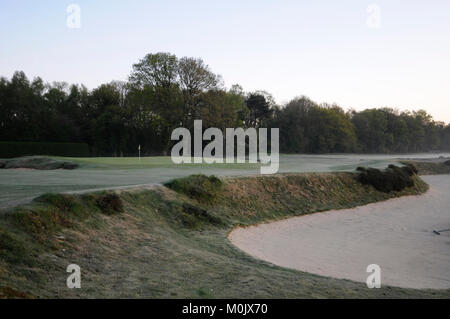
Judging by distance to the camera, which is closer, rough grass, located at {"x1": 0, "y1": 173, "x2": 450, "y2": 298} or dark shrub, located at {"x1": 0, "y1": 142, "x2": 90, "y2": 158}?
rough grass, located at {"x1": 0, "y1": 173, "x2": 450, "y2": 298}

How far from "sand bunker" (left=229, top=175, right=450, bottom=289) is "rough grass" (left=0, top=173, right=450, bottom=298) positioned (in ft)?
4.58

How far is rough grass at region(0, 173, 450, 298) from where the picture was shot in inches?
263

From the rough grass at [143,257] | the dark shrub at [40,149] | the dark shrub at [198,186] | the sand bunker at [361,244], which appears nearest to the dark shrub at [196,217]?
the rough grass at [143,257]

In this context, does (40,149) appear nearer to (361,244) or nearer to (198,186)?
(198,186)

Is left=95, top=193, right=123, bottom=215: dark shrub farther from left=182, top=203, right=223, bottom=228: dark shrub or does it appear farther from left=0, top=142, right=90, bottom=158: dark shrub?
left=0, top=142, right=90, bottom=158: dark shrub

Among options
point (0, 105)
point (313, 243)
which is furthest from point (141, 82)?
point (313, 243)

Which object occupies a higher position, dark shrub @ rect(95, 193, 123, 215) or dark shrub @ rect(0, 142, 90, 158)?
dark shrub @ rect(0, 142, 90, 158)

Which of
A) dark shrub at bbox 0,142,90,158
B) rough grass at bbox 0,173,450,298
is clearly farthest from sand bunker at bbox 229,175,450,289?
dark shrub at bbox 0,142,90,158

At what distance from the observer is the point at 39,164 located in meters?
32.4

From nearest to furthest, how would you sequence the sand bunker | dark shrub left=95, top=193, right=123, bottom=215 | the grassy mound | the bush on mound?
the sand bunker, dark shrub left=95, top=193, right=123, bottom=215, the bush on mound, the grassy mound

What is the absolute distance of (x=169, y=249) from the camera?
32.8 ft

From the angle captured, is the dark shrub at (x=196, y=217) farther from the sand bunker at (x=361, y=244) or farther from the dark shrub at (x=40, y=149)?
the dark shrub at (x=40, y=149)

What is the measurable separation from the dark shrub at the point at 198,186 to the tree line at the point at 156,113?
37.2 m

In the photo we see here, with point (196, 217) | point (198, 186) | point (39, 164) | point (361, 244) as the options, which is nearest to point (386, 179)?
point (361, 244)
